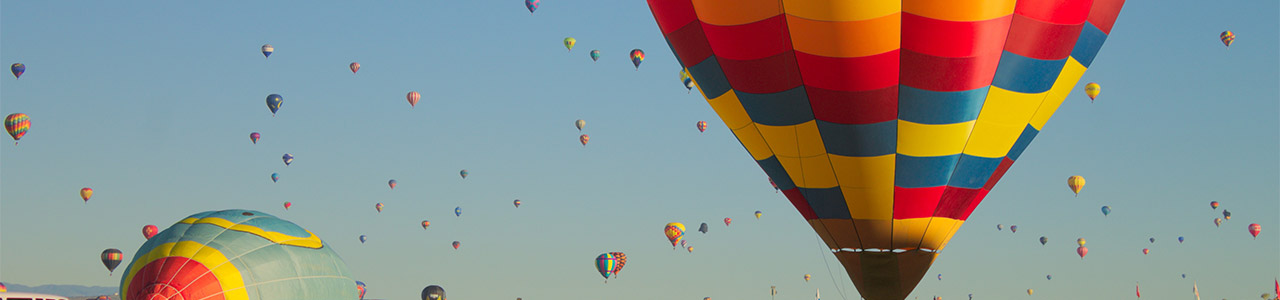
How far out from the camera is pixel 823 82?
11.9m

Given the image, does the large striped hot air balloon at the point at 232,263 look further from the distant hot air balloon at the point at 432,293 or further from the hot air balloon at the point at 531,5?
the hot air balloon at the point at 531,5

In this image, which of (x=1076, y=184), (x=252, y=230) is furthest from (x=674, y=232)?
(x=252, y=230)

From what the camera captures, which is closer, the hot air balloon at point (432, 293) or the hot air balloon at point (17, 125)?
the hot air balloon at point (432, 293)

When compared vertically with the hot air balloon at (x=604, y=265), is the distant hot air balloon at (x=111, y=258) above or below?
below

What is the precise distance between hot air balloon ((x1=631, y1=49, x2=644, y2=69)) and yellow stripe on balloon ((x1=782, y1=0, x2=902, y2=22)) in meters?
23.1

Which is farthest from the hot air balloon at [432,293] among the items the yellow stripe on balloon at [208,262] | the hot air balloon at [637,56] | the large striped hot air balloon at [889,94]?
the large striped hot air balloon at [889,94]

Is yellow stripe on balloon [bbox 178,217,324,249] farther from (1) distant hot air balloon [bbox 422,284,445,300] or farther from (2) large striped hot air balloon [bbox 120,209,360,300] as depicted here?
(1) distant hot air balloon [bbox 422,284,445,300]

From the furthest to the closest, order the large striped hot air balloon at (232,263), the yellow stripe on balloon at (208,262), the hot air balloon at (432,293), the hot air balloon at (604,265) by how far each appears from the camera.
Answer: the hot air balloon at (604,265)
the hot air balloon at (432,293)
the yellow stripe on balloon at (208,262)
the large striped hot air balloon at (232,263)

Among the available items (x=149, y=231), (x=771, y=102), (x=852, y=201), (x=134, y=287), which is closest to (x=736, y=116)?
(x=771, y=102)

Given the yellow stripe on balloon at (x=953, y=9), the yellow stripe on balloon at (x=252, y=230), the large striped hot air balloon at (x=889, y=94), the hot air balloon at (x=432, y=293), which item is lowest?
the yellow stripe on balloon at (x=252, y=230)

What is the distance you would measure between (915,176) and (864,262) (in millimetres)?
1016

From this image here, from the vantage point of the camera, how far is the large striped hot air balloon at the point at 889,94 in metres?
11.5

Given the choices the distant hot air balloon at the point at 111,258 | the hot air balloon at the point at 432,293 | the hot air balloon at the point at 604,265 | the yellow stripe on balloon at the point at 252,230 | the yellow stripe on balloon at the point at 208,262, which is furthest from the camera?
the hot air balloon at the point at 604,265

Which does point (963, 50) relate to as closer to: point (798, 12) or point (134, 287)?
point (798, 12)
